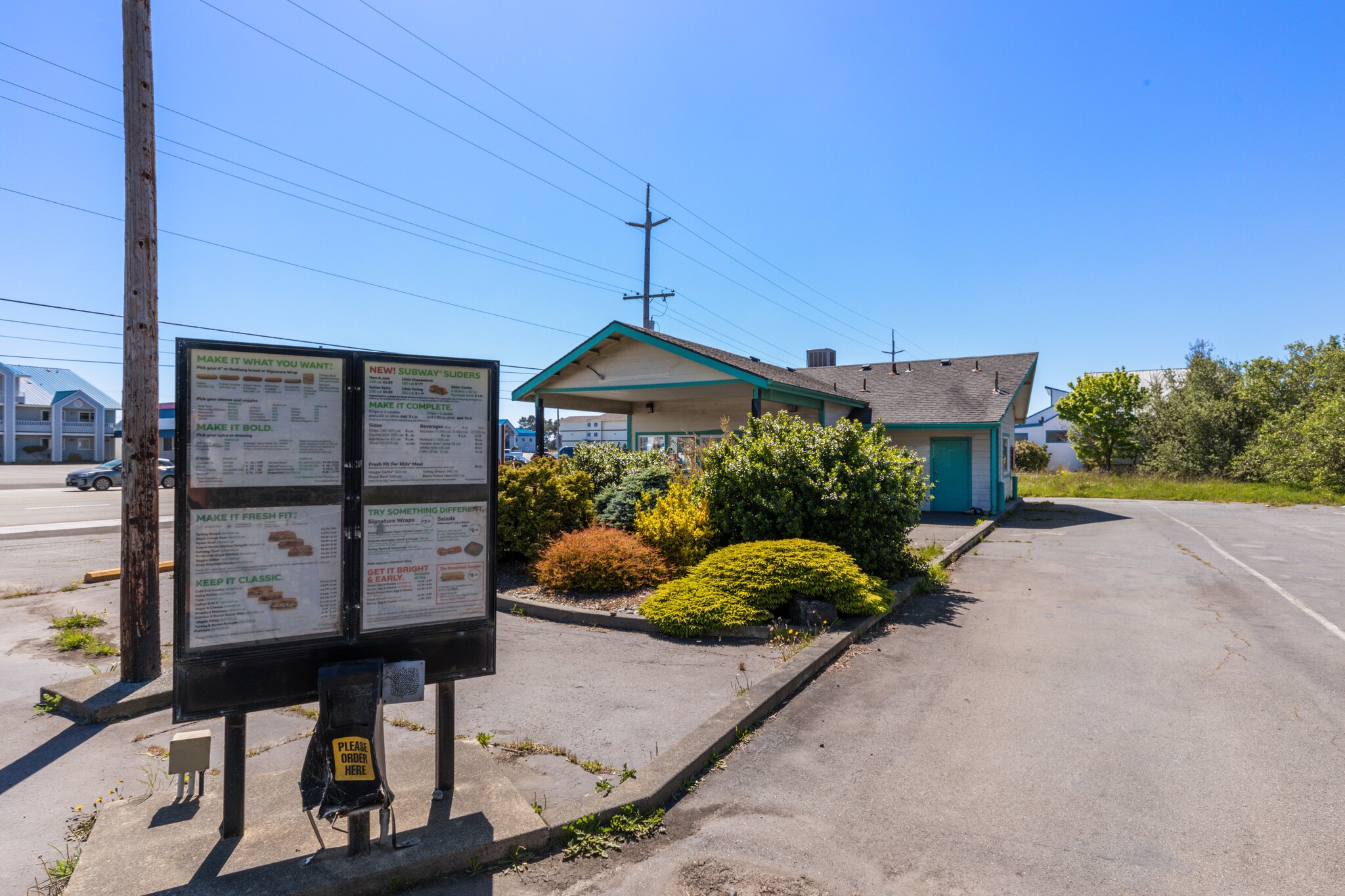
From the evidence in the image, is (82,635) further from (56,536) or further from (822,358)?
(822,358)

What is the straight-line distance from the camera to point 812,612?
7.29 m

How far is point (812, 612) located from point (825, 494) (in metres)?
2.26

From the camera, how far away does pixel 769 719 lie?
5062mm

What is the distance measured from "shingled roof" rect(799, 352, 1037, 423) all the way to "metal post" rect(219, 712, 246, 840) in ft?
60.5

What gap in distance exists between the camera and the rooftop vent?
31422 millimetres

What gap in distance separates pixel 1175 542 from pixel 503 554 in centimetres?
1446

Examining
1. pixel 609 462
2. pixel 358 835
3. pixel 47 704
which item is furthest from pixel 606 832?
pixel 609 462

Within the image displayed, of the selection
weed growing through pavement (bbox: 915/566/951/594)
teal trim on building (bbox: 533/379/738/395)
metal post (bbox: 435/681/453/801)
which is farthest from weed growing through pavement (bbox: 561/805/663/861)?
teal trim on building (bbox: 533/379/738/395)

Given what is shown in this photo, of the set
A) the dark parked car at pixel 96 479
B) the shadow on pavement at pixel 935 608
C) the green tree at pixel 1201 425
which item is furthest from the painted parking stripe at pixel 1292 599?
the dark parked car at pixel 96 479

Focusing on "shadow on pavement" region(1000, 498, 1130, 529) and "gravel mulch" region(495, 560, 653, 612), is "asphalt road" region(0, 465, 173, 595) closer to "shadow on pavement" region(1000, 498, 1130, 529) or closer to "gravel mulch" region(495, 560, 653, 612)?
"gravel mulch" region(495, 560, 653, 612)

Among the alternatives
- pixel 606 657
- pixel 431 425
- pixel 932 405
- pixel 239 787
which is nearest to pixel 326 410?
pixel 431 425

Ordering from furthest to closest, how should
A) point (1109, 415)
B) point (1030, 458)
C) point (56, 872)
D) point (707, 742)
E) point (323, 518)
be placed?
point (1030, 458), point (1109, 415), point (707, 742), point (323, 518), point (56, 872)

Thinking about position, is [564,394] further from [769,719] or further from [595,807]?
[595,807]

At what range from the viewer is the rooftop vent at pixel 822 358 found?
1237 inches
